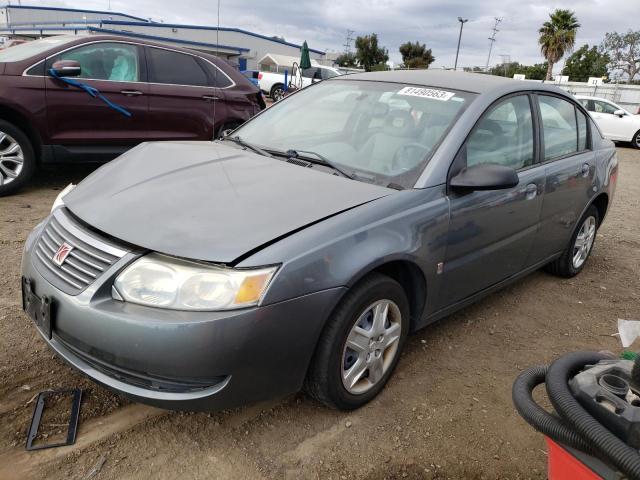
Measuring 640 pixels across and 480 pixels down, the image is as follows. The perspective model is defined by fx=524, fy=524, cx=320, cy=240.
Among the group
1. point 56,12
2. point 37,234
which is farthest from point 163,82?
point 56,12

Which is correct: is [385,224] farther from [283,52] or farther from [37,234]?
[283,52]

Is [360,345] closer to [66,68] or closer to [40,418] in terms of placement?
[40,418]

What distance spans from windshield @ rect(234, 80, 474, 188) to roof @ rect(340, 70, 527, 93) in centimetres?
9

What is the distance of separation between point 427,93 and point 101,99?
3864 millimetres

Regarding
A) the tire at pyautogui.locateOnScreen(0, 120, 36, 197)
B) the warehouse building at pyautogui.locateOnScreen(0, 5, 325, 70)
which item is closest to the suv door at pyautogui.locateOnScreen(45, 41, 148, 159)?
the tire at pyautogui.locateOnScreen(0, 120, 36, 197)

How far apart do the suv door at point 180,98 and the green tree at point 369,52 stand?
60.6 m

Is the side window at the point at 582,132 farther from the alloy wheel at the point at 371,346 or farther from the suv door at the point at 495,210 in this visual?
the alloy wheel at the point at 371,346

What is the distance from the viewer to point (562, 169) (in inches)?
143

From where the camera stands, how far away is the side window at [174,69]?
5980mm

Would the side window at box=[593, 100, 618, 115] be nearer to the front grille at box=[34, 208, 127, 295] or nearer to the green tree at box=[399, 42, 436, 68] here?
the front grille at box=[34, 208, 127, 295]

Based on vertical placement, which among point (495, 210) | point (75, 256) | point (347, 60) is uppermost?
point (347, 60)

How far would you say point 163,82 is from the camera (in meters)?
6.02

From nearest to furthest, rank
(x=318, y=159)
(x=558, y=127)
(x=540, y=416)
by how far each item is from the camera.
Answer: (x=540, y=416)
(x=318, y=159)
(x=558, y=127)

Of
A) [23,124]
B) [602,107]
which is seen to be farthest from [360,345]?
[602,107]
